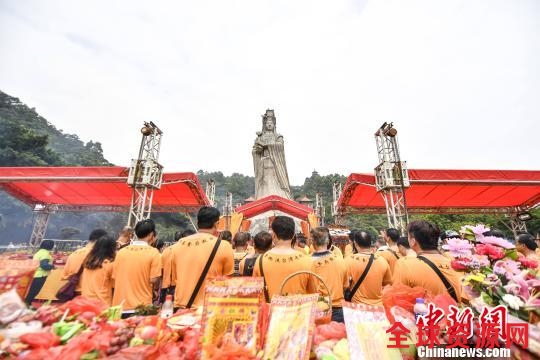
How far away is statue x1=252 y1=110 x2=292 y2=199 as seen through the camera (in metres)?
12.7

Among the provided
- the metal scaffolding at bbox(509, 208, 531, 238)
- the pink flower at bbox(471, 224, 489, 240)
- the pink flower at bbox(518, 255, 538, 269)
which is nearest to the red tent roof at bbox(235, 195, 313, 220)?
the pink flower at bbox(471, 224, 489, 240)

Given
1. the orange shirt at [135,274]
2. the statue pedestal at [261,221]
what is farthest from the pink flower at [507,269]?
the statue pedestal at [261,221]

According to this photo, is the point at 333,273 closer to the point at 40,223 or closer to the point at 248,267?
the point at 248,267

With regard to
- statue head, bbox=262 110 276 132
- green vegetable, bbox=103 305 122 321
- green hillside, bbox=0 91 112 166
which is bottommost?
green vegetable, bbox=103 305 122 321

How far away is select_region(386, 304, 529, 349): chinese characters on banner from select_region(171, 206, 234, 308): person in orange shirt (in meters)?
1.49

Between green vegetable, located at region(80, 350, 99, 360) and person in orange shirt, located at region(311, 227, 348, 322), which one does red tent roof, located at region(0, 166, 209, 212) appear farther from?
green vegetable, located at region(80, 350, 99, 360)

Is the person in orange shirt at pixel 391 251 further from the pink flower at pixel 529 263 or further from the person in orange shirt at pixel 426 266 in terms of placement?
the pink flower at pixel 529 263

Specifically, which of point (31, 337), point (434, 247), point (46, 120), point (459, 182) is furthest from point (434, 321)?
point (46, 120)

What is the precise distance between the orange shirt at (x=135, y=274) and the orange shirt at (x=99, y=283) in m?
0.15

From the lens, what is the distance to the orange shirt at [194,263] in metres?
2.32

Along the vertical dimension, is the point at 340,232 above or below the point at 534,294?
above

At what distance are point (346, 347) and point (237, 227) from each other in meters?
8.89

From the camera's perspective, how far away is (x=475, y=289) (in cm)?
148

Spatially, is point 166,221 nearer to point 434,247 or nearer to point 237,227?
point 237,227
